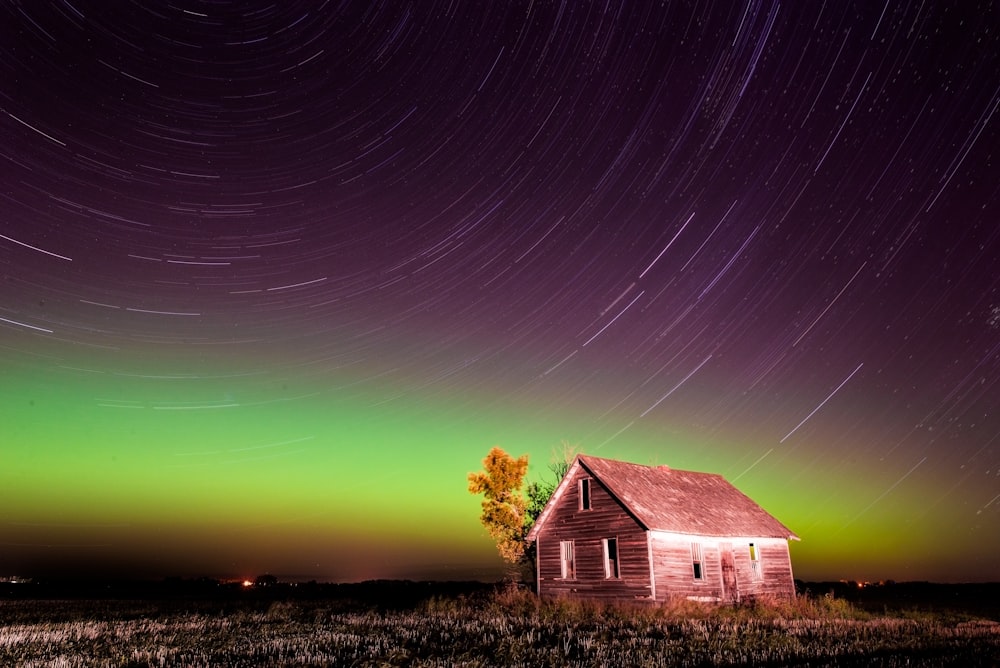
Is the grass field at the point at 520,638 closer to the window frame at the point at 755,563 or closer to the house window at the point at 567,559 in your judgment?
the house window at the point at 567,559

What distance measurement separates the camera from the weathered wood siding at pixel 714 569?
85.7 ft

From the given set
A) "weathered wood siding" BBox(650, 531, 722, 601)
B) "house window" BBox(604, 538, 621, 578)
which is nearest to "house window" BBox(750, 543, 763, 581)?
"weathered wood siding" BBox(650, 531, 722, 601)

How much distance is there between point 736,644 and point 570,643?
3716mm

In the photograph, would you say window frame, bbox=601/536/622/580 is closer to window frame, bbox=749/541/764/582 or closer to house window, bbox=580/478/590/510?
house window, bbox=580/478/590/510

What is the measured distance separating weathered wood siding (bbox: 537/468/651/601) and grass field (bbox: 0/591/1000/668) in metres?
2.05

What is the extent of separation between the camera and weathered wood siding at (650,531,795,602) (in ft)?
85.7

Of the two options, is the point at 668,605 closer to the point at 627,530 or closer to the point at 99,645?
the point at 627,530

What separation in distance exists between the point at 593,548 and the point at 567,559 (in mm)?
1743

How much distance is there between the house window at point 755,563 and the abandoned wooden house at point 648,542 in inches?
1.8

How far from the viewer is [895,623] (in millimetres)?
21156

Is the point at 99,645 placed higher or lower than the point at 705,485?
lower

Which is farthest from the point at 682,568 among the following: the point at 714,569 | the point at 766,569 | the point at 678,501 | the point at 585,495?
the point at 766,569

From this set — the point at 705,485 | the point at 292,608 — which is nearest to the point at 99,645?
the point at 292,608

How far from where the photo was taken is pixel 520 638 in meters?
15.3
